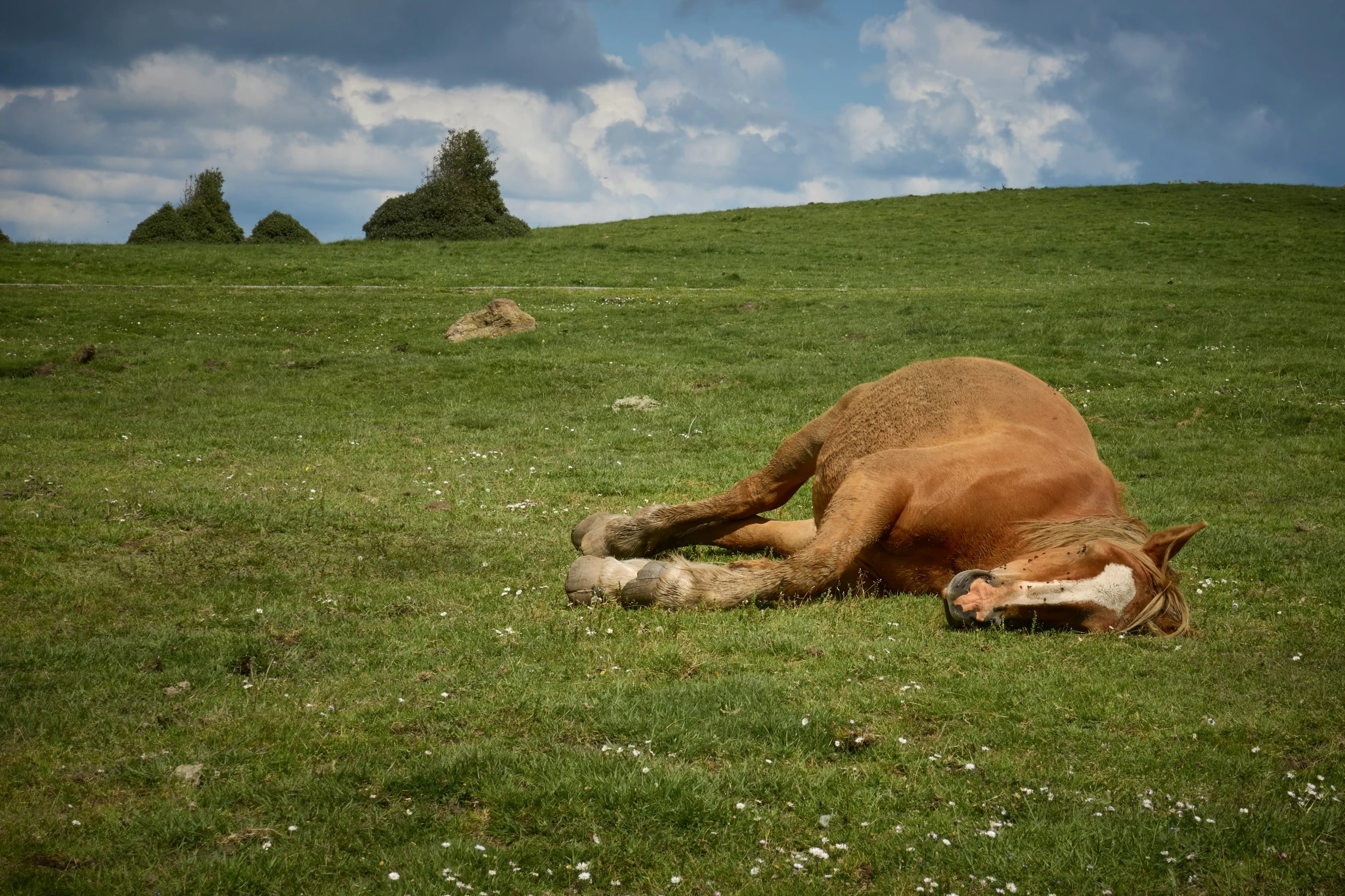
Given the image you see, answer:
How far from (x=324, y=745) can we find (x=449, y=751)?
2.11 ft

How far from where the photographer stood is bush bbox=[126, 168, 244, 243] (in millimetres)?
48562

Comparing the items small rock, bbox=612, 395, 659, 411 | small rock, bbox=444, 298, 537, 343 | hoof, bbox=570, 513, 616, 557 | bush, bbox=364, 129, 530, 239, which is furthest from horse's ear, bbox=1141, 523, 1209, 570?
bush, bbox=364, 129, 530, 239

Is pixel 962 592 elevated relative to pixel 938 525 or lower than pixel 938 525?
lower

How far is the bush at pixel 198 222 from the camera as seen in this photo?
48.6 meters

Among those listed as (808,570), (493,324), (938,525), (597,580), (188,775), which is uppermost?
(493,324)

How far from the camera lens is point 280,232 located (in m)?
50.3

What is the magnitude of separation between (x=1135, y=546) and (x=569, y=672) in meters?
3.54

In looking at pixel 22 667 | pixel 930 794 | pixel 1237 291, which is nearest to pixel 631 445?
pixel 22 667

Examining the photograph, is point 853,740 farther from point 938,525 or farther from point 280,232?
point 280,232

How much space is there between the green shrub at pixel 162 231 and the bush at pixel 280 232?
9.61ft

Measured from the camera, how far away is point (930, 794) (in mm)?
4555

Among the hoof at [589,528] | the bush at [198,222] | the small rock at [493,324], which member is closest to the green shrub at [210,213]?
the bush at [198,222]

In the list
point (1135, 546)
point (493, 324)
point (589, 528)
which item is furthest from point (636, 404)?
point (1135, 546)

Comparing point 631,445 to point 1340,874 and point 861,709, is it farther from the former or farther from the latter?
point 1340,874
